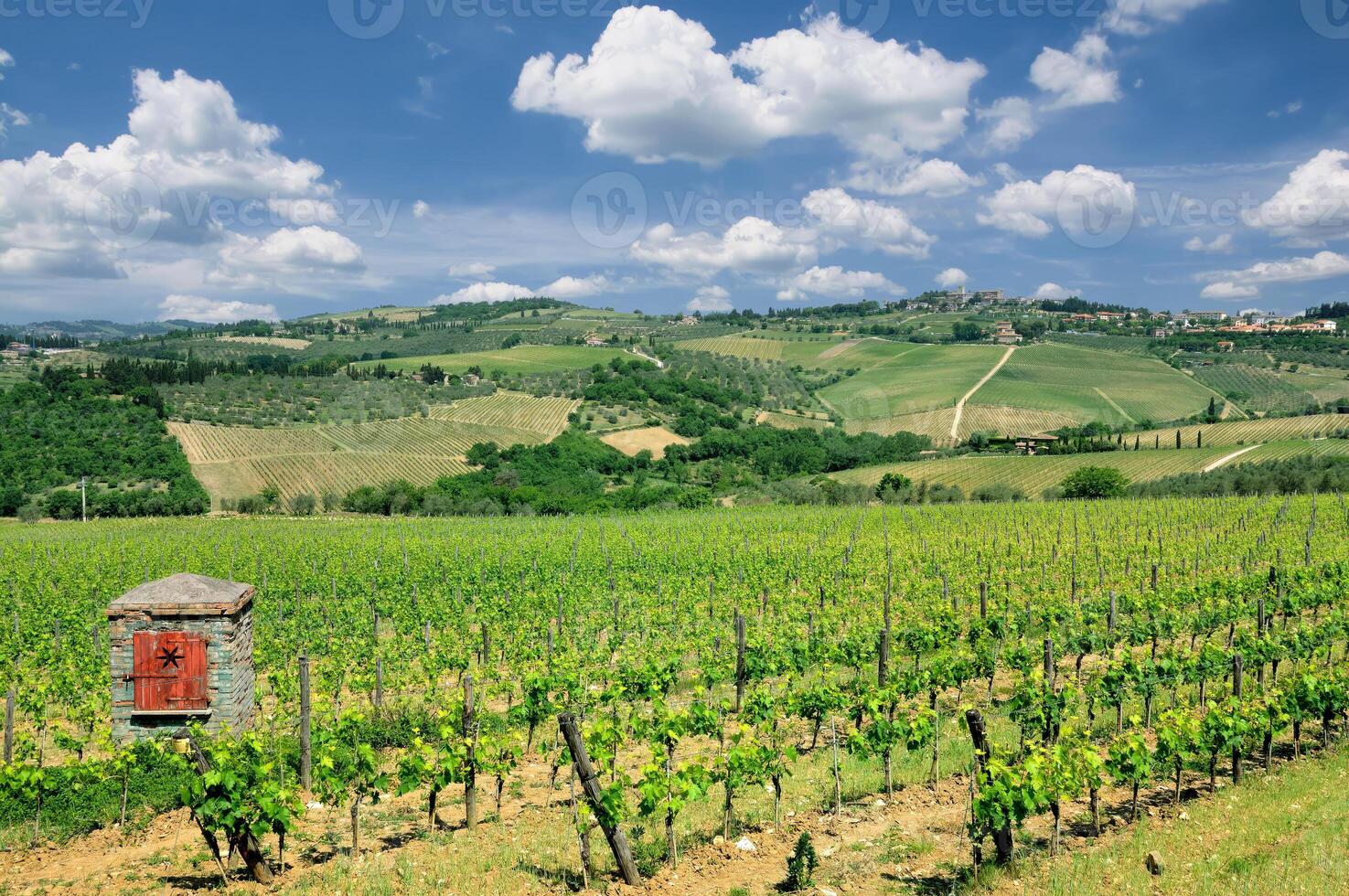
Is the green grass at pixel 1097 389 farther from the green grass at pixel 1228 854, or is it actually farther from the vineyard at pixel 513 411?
the green grass at pixel 1228 854

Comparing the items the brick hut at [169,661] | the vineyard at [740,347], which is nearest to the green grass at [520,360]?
the vineyard at [740,347]

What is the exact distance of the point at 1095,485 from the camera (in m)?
55.3

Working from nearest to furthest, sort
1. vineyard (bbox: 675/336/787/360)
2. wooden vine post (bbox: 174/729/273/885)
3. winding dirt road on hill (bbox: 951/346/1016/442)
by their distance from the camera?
wooden vine post (bbox: 174/729/273/885), winding dirt road on hill (bbox: 951/346/1016/442), vineyard (bbox: 675/336/787/360)

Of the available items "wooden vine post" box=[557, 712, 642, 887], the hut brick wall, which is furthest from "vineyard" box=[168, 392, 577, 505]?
"wooden vine post" box=[557, 712, 642, 887]

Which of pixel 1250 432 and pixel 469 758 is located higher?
pixel 1250 432

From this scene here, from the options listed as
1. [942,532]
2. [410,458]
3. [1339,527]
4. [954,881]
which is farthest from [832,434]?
[954,881]

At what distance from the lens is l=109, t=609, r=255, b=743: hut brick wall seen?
12.2 meters

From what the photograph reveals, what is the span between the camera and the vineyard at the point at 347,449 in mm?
70125

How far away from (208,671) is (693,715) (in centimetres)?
823

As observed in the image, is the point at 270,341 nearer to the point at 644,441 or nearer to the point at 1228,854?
the point at 644,441

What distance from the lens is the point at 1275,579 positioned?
61.3ft

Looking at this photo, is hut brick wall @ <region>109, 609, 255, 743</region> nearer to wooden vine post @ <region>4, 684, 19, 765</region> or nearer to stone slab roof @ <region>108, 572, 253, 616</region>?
stone slab roof @ <region>108, 572, 253, 616</region>

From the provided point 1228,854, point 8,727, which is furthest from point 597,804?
point 8,727

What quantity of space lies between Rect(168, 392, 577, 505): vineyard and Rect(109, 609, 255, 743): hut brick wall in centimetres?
6036
